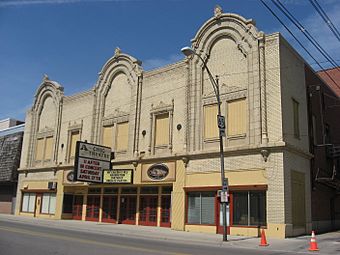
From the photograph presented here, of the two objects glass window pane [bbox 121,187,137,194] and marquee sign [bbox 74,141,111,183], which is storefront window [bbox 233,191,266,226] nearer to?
glass window pane [bbox 121,187,137,194]

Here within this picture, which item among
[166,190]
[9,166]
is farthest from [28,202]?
[166,190]

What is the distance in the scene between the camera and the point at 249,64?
Answer: 84.5 feet

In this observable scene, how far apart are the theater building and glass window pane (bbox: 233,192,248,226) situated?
0.21ft

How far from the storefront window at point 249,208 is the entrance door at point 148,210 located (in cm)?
758

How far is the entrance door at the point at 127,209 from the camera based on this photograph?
31.6 metres

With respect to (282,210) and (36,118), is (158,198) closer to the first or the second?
(282,210)

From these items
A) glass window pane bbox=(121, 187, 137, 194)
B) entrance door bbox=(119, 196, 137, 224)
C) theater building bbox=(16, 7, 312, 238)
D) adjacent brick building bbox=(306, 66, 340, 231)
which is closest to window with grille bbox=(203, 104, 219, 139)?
theater building bbox=(16, 7, 312, 238)

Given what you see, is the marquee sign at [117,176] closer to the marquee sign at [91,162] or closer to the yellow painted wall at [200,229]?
the marquee sign at [91,162]

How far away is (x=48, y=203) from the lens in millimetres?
Answer: 40062

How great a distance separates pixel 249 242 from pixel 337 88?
96.8ft

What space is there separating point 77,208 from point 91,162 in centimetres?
710

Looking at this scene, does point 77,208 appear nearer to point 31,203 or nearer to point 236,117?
point 31,203

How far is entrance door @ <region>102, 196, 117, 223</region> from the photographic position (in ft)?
109

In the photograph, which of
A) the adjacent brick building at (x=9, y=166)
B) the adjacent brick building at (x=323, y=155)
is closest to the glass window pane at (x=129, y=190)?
the adjacent brick building at (x=323, y=155)
